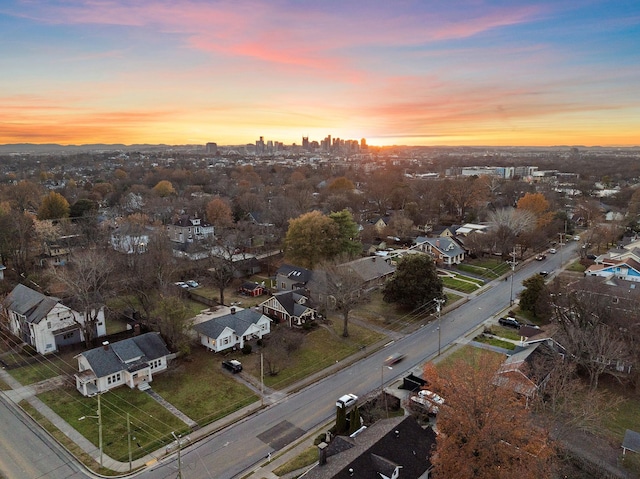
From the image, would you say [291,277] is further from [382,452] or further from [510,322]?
[382,452]

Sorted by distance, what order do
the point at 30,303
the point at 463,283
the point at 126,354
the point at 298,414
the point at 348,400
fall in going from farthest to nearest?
the point at 463,283 → the point at 30,303 → the point at 126,354 → the point at 348,400 → the point at 298,414

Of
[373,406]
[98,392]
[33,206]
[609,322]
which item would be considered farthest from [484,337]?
[33,206]

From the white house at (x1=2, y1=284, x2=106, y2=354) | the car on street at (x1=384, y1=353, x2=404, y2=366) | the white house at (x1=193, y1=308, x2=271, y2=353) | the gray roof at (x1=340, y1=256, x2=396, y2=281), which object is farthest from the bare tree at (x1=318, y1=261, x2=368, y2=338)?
the white house at (x1=2, y1=284, x2=106, y2=354)

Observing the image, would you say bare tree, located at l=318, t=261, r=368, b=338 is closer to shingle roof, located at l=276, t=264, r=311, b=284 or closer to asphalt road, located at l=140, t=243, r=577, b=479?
shingle roof, located at l=276, t=264, r=311, b=284

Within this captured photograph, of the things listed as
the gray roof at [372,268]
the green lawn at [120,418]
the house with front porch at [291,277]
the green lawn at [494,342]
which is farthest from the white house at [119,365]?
the green lawn at [494,342]

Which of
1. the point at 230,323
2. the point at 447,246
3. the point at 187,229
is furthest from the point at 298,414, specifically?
the point at 187,229

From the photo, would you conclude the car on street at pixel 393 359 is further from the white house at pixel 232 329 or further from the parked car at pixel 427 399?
the white house at pixel 232 329

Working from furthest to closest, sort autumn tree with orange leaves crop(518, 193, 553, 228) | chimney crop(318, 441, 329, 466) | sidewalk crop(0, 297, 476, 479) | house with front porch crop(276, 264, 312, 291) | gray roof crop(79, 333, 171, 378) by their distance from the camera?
autumn tree with orange leaves crop(518, 193, 553, 228) < house with front porch crop(276, 264, 312, 291) < gray roof crop(79, 333, 171, 378) < sidewalk crop(0, 297, 476, 479) < chimney crop(318, 441, 329, 466)
